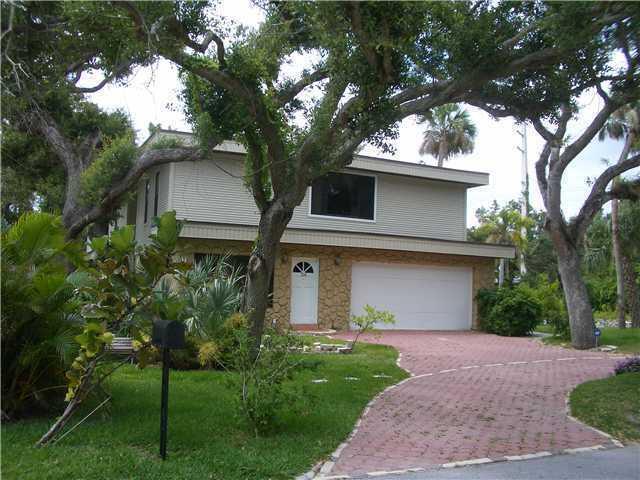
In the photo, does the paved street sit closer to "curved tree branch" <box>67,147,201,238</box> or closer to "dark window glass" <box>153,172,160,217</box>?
"curved tree branch" <box>67,147,201,238</box>

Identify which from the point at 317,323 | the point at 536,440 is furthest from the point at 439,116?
the point at 536,440

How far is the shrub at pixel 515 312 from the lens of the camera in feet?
66.9

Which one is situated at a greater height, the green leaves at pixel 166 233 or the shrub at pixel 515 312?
the green leaves at pixel 166 233

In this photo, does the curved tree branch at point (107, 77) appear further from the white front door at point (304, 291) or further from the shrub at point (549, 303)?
the shrub at point (549, 303)

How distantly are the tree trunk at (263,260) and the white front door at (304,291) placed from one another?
8932 mm

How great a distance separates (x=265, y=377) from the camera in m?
6.70

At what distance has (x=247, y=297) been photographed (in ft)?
34.5

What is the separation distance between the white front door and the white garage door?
1437 millimetres

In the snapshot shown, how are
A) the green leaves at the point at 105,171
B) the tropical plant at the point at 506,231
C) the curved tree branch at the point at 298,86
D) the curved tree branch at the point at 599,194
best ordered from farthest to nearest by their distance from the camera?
the tropical plant at the point at 506,231 < the curved tree branch at the point at 599,194 < the green leaves at the point at 105,171 < the curved tree branch at the point at 298,86

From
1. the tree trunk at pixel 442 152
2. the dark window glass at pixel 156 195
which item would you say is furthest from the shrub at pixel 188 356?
the tree trunk at pixel 442 152

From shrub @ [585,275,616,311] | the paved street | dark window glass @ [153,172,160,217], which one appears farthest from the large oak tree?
shrub @ [585,275,616,311]

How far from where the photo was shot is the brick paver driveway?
651cm

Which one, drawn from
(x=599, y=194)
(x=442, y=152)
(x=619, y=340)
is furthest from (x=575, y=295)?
(x=442, y=152)

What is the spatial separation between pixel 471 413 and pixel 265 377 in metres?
3.24
